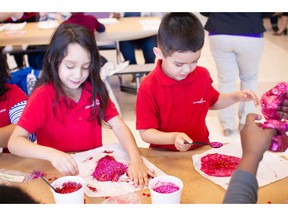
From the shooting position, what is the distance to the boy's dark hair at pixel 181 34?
1277 mm

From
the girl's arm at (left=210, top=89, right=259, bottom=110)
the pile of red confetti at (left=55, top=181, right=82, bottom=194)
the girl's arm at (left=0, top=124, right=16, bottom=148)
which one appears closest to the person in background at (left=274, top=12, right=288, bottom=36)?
the girl's arm at (left=210, top=89, right=259, bottom=110)

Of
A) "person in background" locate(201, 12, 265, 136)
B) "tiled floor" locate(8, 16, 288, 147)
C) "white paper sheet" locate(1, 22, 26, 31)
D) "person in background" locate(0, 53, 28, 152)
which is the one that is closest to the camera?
"person in background" locate(0, 53, 28, 152)

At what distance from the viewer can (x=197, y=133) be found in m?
1.53

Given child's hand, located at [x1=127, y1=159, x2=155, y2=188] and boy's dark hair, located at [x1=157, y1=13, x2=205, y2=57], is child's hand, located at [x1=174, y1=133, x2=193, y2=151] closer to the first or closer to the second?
child's hand, located at [x1=127, y1=159, x2=155, y2=188]

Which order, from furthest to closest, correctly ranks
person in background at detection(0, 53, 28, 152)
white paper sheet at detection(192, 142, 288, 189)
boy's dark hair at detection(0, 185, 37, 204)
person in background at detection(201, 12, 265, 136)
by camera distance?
person in background at detection(201, 12, 265, 136), person in background at detection(0, 53, 28, 152), white paper sheet at detection(192, 142, 288, 189), boy's dark hair at detection(0, 185, 37, 204)

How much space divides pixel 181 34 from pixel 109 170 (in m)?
0.54

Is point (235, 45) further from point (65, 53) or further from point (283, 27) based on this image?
point (283, 27)

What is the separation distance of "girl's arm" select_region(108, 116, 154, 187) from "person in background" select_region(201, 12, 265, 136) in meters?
1.49

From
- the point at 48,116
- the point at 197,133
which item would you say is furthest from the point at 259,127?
the point at 48,116

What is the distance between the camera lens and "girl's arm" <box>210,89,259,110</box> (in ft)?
4.49

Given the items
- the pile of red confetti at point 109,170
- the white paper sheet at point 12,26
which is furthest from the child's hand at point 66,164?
the white paper sheet at point 12,26

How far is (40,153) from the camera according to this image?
45.4 inches

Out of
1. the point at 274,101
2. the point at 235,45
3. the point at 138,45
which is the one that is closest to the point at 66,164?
the point at 274,101
